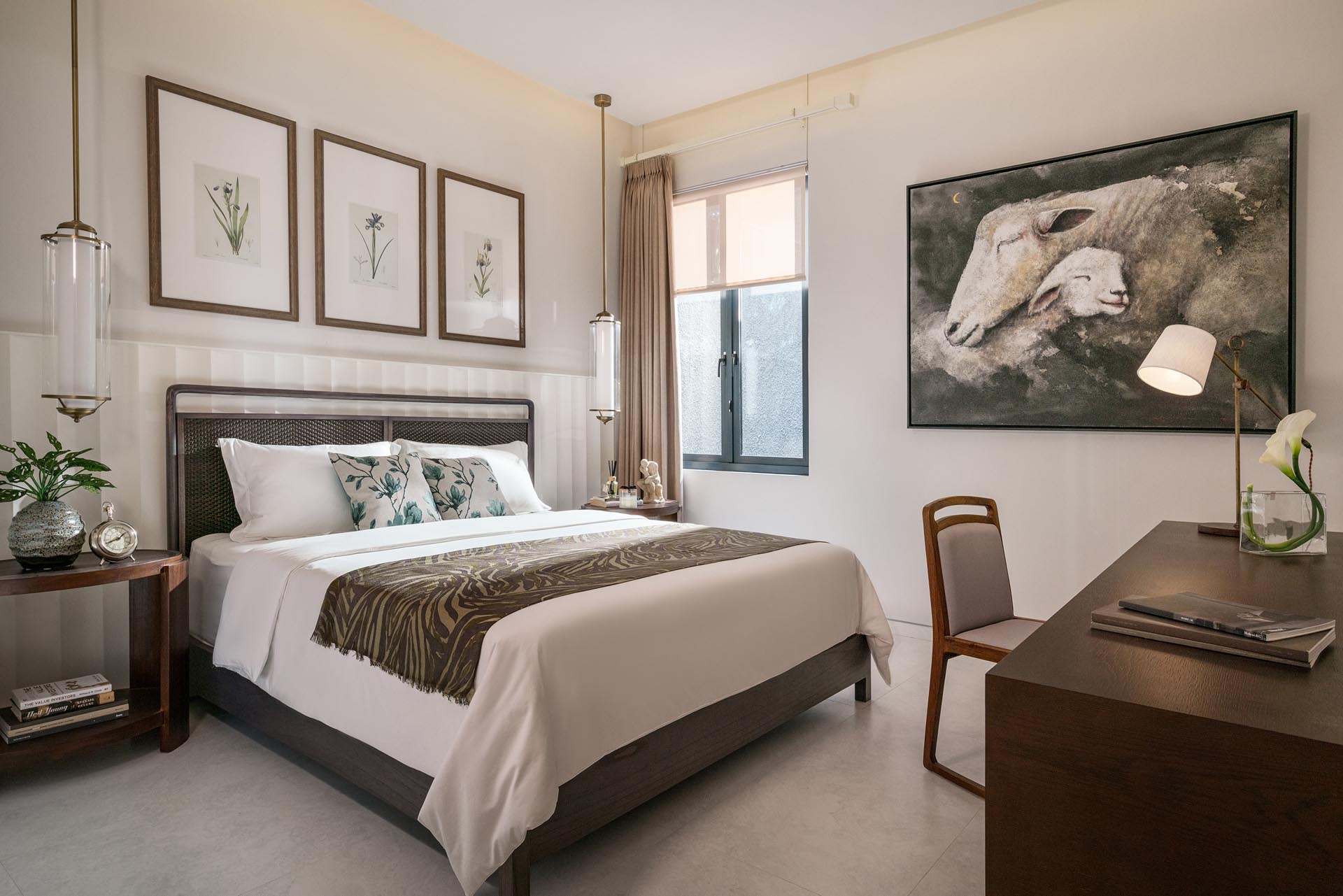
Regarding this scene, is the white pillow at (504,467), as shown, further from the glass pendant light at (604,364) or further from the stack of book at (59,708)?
the stack of book at (59,708)

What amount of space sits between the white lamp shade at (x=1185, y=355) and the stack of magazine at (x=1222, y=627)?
4.28ft

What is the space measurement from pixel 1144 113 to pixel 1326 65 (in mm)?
608

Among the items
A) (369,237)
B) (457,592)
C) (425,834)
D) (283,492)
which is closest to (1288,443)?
(457,592)

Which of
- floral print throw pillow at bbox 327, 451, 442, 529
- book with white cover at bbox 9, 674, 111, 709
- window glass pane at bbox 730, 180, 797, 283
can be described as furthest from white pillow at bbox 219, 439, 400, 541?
window glass pane at bbox 730, 180, 797, 283

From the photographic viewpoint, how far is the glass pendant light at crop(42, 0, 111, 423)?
99.7 inches

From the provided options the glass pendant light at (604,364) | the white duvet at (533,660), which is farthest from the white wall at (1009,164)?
the white duvet at (533,660)

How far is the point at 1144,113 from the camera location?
3.40 metres

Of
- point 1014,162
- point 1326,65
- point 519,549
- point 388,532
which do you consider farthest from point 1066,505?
point 388,532

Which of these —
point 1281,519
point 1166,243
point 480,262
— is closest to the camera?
point 1281,519

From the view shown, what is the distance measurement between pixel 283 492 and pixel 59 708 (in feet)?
3.12

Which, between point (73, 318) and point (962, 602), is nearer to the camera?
point (962, 602)

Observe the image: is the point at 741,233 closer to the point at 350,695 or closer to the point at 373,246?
the point at 373,246

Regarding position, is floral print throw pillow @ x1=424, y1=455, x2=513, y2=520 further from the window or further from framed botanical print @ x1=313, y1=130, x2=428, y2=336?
the window

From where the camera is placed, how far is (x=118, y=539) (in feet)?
8.41
